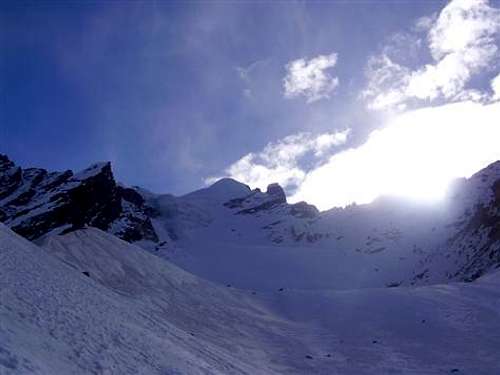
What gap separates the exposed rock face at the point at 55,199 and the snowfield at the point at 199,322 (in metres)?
6.35

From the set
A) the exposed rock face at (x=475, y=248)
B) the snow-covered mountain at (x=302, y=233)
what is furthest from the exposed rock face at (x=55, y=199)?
the exposed rock face at (x=475, y=248)

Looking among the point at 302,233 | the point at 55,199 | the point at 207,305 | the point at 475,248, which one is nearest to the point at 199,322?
the point at 207,305

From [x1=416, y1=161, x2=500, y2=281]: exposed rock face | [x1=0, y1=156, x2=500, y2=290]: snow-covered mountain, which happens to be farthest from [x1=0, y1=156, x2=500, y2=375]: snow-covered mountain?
[x1=0, y1=156, x2=500, y2=290]: snow-covered mountain

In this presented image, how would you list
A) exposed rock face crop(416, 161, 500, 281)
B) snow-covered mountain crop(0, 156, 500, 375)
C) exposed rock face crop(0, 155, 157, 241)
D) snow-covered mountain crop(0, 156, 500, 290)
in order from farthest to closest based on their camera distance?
exposed rock face crop(416, 161, 500, 281)
snow-covered mountain crop(0, 156, 500, 290)
exposed rock face crop(0, 155, 157, 241)
snow-covered mountain crop(0, 156, 500, 375)

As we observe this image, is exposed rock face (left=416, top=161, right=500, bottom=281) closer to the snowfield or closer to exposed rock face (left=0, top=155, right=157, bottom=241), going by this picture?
the snowfield

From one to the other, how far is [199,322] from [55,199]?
106 ft

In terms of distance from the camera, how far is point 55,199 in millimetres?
61281

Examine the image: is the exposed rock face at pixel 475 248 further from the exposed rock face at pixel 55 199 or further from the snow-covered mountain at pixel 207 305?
the exposed rock face at pixel 55 199

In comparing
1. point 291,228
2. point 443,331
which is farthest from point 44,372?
point 291,228

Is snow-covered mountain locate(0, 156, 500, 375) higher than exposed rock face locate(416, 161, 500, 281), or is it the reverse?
exposed rock face locate(416, 161, 500, 281)

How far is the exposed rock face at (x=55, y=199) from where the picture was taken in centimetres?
5616

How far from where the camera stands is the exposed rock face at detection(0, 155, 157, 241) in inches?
2211

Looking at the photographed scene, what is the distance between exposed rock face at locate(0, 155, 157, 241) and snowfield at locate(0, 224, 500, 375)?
250 inches

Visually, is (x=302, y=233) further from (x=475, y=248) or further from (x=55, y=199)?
(x=55, y=199)
